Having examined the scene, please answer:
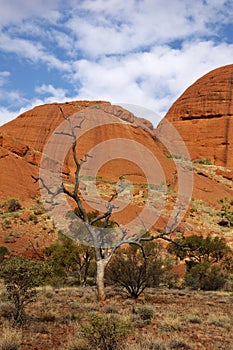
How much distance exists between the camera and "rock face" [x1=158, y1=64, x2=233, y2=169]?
74062 millimetres

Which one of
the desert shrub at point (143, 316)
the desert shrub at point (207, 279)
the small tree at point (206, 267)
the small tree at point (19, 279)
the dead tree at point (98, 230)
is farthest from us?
the small tree at point (206, 267)

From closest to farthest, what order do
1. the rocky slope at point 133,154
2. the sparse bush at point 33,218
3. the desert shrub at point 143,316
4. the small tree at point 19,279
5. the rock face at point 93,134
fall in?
the small tree at point 19,279, the desert shrub at point 143,316, the sparse bush at point 33,218, the rocky slope at point 133,154, the rock face at point 93,134

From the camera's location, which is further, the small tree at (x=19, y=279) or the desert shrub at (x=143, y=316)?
the desert shrub at (x=143, y=316)

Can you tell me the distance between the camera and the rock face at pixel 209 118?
7406cm

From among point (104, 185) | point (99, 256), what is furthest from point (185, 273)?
point (104, 185)

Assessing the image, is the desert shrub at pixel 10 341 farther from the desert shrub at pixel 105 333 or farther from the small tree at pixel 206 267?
the small tree at pixel 206 267

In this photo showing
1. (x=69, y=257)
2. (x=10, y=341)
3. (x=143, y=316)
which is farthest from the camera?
(x=69, y=257)

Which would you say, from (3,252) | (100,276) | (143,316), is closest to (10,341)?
(143,316)

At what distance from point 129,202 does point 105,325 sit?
113 ft

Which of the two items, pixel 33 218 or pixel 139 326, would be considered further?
pixel 33 218

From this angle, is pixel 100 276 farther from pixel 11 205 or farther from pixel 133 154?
pixel 133 154

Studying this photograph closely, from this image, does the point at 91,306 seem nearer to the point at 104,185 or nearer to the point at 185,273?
the point at 185,273

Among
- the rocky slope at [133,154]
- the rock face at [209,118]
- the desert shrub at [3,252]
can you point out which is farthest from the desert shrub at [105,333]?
the rock face at [209,118]

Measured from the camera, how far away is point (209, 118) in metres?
77.9
